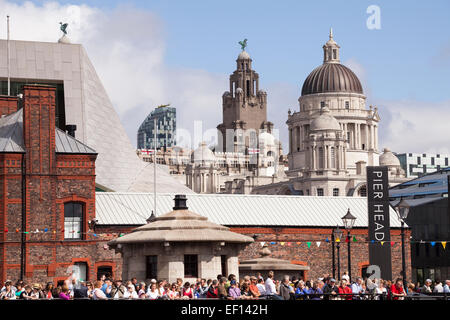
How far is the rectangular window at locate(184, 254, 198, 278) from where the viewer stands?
111ft

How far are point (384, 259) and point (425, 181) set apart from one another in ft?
140

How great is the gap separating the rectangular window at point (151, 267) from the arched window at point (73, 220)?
16.2m

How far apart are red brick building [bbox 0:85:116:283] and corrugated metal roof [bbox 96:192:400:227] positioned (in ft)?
8.44

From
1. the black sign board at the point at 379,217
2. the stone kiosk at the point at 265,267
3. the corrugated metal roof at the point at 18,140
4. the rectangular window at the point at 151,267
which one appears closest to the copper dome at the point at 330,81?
the corrugated metal roof at the point at 18,140

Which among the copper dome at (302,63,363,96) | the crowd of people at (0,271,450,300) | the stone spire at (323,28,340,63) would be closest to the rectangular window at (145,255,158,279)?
the crowd of people at (0,271,450,300)

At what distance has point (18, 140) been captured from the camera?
49.8 m

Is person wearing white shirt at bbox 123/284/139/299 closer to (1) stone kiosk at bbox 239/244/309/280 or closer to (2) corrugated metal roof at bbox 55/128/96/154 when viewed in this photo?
(1) stone kiosk at bbox 239/244/309/280

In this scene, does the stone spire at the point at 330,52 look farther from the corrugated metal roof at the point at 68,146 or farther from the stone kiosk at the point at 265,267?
the stone kiosk at the point at 265,267

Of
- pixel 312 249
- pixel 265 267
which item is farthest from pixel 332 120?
pixel 265 267

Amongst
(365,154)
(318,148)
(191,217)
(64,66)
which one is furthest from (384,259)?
(365,154)

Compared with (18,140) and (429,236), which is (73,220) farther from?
(429,236)

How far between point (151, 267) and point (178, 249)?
1.32 m

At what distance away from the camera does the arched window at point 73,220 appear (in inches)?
1960
